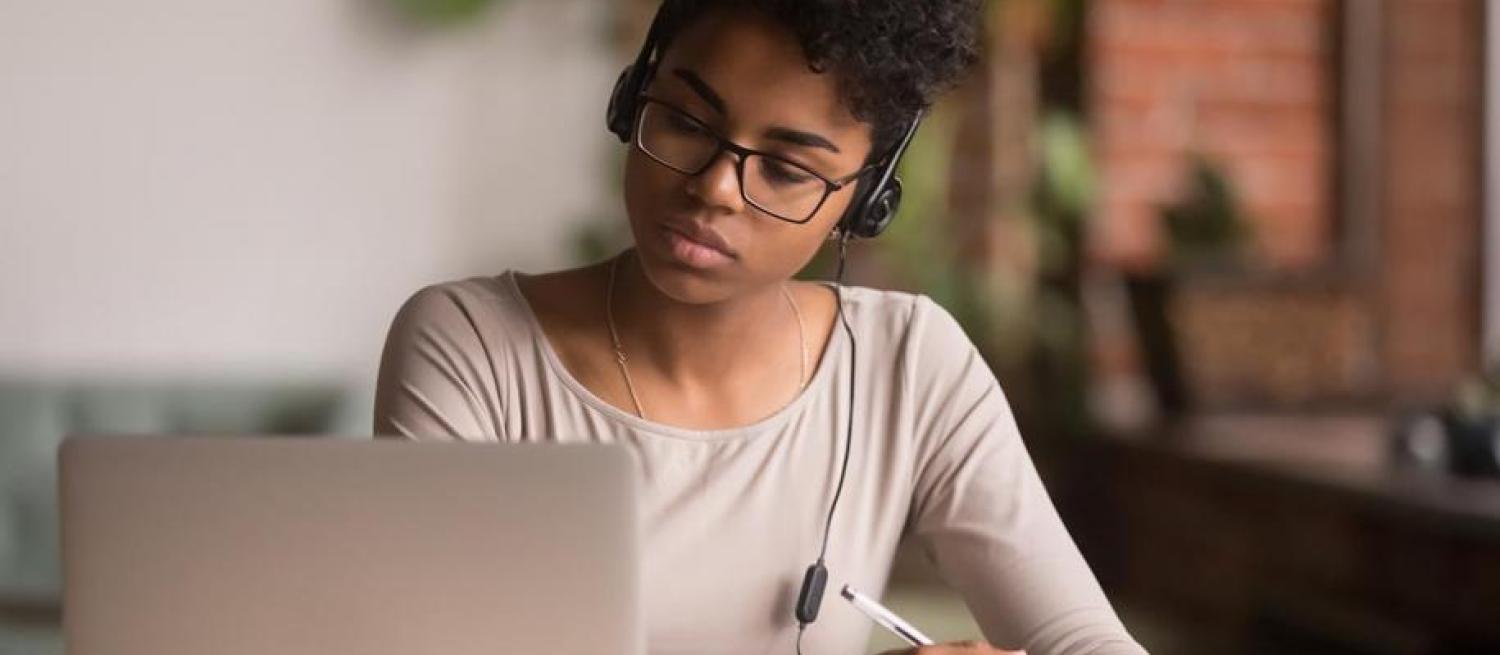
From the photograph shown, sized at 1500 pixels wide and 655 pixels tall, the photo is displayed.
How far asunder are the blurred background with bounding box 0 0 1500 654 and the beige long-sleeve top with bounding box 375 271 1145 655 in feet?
5.48

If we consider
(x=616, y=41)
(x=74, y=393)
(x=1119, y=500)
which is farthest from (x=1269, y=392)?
(x=74, y=393)

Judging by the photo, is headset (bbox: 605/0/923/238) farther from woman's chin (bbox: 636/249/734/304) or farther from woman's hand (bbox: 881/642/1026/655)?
woman's hand (bbox: 881/642/1026/655)

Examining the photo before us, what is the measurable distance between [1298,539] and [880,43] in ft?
6.00

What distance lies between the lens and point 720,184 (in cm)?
119

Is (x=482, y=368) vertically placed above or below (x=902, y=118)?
below

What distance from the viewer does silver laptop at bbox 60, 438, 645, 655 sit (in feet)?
3.01

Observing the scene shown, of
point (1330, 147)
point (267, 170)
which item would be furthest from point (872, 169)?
point (1330, 147)

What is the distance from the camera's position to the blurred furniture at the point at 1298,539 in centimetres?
234

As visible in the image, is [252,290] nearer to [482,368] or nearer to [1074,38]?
[1074,38]

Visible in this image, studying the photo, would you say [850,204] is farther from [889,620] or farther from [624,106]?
[889,620]

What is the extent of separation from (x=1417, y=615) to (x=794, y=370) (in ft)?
4.50

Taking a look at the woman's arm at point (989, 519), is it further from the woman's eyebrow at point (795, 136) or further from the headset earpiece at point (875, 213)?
the woman's eyebrow at point (795, 136)

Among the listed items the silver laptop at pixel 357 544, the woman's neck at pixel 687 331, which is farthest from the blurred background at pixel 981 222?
the silver laptop at pixel 357 544

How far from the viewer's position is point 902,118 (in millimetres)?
1258
